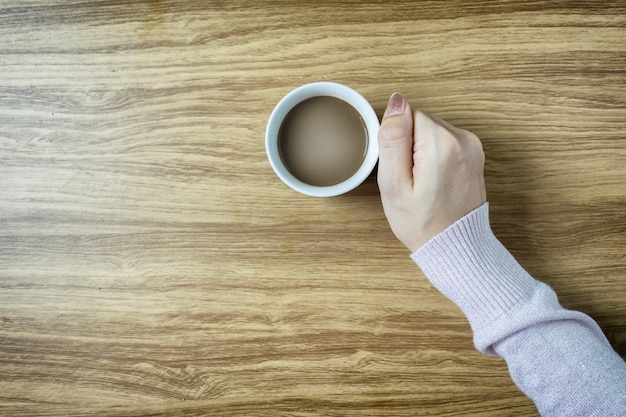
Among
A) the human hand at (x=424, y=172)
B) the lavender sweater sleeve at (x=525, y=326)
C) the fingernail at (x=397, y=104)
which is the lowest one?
the lavender sweater sleeve at (x=525, y=326)

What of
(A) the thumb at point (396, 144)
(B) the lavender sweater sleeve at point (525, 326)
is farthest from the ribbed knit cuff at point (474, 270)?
(A) the thumb at point (396, 144)

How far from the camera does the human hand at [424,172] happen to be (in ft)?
2.63

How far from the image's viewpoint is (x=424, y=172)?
820 mm

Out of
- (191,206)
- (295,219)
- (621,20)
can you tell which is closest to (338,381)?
(295,219)

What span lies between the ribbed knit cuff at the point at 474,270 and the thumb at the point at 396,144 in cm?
12

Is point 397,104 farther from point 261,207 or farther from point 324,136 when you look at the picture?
point 261,207

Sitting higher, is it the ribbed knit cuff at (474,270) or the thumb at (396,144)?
Answer: the thumb at (396,144)

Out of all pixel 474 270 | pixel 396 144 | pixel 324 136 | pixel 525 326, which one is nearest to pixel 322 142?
pixel 324 136

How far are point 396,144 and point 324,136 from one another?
5.2 inches

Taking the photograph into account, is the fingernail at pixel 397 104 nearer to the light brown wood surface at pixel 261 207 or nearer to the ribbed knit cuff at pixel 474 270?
the light brown wood surface at pixel 261 207

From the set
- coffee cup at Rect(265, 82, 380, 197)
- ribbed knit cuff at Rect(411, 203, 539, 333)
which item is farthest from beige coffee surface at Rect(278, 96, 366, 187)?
ribbed knit cuff at Rect(411, 203, 539, 333)

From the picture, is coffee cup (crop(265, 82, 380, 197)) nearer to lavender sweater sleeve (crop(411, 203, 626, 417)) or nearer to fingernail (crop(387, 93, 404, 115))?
fingernail (crop(387, 93, 404, 115))

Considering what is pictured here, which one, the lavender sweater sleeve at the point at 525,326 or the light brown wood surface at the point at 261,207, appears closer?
the lavender sweater sleeve at the point at 525,326

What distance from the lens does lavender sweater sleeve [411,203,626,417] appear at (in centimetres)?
75
